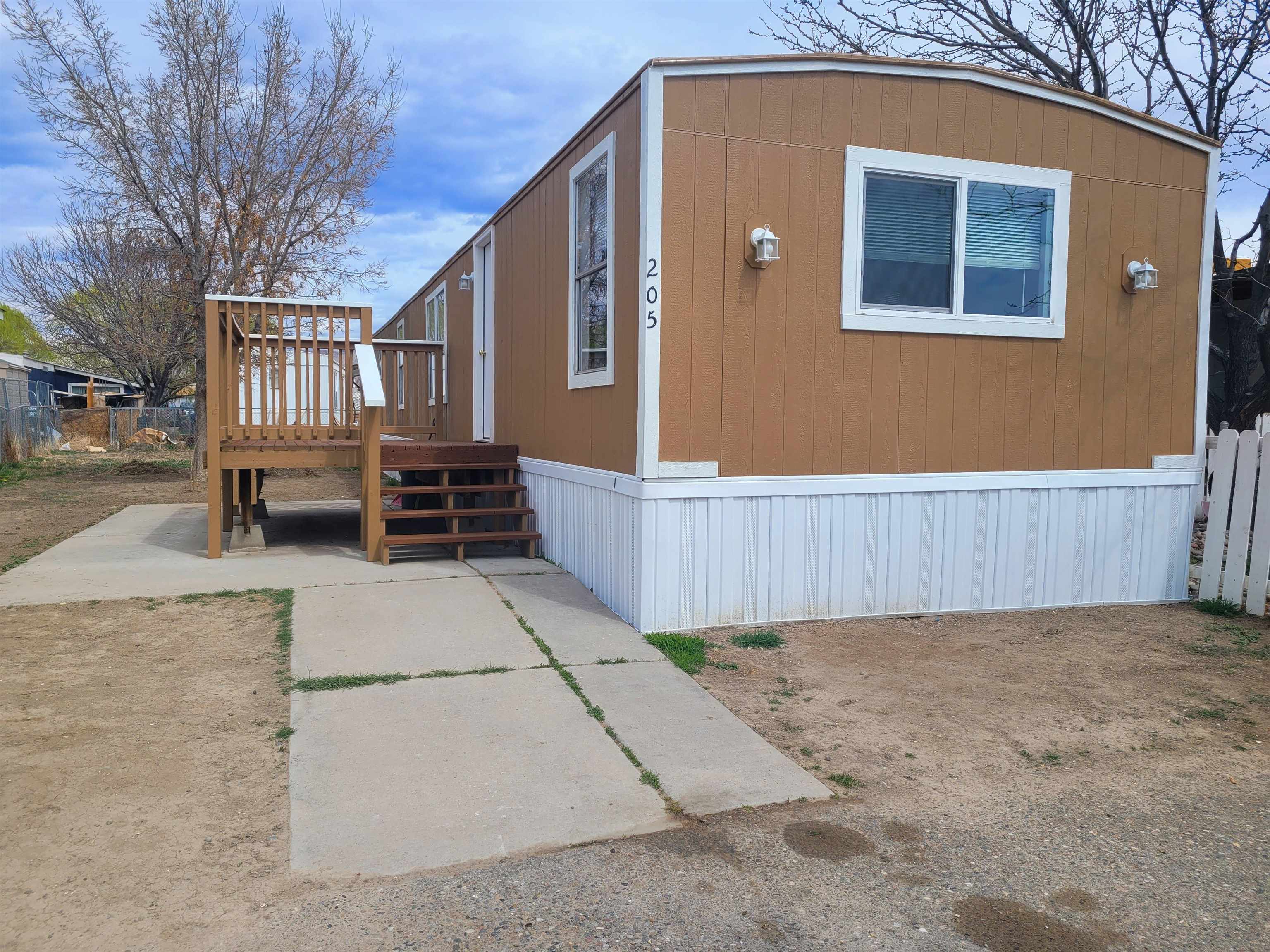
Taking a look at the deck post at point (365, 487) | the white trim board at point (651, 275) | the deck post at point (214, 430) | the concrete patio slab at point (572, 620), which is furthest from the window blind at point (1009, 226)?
the deck post at point (214, 430)

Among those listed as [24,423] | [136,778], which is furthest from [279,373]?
[24,423]

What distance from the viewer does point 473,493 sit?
715 cm

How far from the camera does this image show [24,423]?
17.7 meters

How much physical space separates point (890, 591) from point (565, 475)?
2.32m

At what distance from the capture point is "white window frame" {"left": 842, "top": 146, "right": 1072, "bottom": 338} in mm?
5258

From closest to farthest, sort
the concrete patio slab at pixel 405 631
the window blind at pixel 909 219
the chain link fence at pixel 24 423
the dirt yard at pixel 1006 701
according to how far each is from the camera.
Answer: the dirt yard at pixel 1006 701, the concrete patio slab at pixel 405 631, the window blind at pixel 909 219, the chain link fence at pixel 24 423

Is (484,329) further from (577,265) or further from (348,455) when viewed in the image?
(577,265)

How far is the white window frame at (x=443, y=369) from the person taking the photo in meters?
11.0

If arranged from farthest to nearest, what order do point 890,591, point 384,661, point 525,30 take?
1. point 525,30
2. point 890,591
3. point 384,661

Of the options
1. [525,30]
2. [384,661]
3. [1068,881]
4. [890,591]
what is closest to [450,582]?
[384,661]

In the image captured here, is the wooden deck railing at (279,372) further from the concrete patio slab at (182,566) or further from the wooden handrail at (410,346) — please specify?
the wooden handrail at (410,346)

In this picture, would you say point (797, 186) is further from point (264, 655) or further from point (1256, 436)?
point (264, 655)

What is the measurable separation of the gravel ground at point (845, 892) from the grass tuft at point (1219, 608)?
338cm

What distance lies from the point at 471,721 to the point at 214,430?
4.12 m
